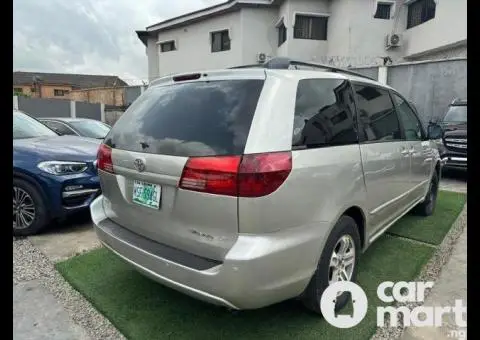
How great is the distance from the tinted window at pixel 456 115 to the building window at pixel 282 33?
1145 cm

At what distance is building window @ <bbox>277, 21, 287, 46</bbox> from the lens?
60.8 feet

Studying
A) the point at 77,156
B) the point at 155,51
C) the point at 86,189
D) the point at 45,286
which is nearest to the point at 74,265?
the point at 45,286

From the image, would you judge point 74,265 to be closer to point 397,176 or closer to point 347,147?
point 347,147

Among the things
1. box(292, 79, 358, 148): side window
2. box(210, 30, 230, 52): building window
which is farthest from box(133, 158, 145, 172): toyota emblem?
box(210, 30, 230, 52): building window

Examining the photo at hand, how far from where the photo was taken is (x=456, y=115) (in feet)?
27.9

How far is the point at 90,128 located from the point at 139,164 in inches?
268

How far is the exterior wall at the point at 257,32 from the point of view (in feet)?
62.5

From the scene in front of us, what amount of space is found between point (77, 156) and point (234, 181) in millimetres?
3064

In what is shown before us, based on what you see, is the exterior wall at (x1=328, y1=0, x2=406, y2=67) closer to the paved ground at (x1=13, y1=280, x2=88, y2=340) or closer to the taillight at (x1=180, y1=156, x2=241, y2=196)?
the taillight at (x1=180, y1=156, x2=241, y2=196)

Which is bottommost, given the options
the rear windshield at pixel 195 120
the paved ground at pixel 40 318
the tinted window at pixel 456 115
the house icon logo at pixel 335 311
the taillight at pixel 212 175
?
the paved ground at pixel 40 318

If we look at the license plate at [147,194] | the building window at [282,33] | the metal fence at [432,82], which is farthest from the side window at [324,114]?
the building window at [282,33]

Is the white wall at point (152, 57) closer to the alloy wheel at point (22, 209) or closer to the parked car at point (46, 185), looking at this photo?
the parked car at point (46, 185)

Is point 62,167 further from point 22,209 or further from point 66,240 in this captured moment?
point 66,240

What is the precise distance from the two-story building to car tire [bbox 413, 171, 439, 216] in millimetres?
11006
